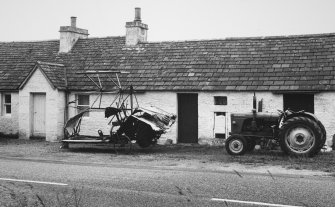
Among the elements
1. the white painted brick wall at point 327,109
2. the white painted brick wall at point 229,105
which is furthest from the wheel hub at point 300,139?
the white painted brick wall at point 229,105

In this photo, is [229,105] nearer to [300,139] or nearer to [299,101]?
[299,101]

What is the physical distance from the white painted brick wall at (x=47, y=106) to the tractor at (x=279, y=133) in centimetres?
960

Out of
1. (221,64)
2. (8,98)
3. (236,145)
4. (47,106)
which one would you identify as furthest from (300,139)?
(8,98)

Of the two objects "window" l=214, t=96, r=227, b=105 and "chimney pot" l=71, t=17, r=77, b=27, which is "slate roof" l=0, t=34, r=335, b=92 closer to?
"window" l=214, t=96, r=227, b=105

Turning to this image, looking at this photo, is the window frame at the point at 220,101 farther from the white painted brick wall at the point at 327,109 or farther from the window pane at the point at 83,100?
the window pane at the point at 83,100

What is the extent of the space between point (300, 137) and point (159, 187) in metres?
6.72

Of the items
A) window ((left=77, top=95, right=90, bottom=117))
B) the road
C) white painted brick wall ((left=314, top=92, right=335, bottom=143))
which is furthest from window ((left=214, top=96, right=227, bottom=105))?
the road

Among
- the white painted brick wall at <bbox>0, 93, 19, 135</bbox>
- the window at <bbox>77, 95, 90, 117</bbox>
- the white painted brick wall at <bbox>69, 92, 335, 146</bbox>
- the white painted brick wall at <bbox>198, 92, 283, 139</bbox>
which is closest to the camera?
the white painted brick wall at <bbox>69, 92, 335, 146</bbox>

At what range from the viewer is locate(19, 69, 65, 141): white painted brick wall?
2198 cm

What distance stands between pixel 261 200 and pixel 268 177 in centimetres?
260

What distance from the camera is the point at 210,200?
320 inches

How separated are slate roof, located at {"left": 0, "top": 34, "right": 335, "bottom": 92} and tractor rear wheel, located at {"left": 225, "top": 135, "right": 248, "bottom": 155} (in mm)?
4157

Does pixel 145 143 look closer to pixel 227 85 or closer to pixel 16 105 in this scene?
pixel 227 85

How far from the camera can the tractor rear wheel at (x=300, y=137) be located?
1425 cm
